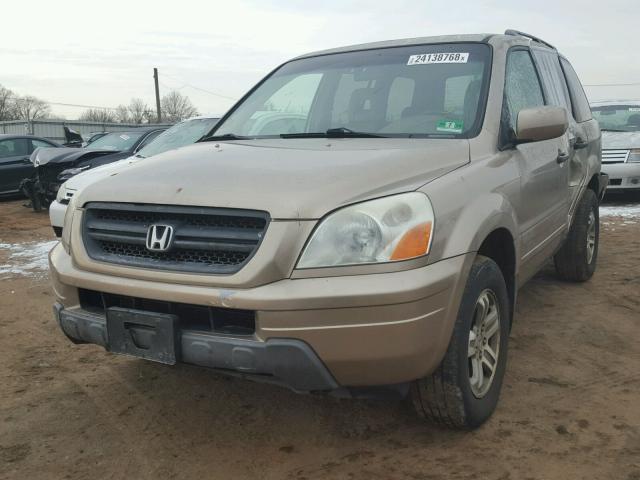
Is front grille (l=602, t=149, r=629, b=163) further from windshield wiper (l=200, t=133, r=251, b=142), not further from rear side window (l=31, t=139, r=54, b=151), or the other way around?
rear side window (l=31, t=139, r=54, b=151)

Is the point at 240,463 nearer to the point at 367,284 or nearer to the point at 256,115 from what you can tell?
the point at 367,284

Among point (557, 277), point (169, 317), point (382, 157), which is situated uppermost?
point (382, 157)

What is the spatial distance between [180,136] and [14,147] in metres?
7.27

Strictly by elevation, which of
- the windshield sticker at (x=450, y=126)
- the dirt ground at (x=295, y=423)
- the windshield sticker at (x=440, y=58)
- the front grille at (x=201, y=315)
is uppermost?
the windshield sticker at (x=440, y=58)

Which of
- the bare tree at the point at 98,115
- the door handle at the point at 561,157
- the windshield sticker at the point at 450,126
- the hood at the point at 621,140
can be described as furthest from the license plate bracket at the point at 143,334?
the bare tree at the point at 98,115

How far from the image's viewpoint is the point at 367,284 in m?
2.21

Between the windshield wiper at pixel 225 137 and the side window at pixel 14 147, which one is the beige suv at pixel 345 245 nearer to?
the windshield wiper at pixel 225 137

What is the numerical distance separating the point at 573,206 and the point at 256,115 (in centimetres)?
242

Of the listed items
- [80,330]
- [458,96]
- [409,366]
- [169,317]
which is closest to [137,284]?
[169,317]

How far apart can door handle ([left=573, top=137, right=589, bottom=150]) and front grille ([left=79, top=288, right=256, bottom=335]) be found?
3003mm

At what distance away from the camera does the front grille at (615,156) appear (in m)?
9.89

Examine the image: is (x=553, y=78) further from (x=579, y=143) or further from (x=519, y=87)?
(x=519, y=87)

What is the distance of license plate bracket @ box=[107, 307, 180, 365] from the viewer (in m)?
2.38

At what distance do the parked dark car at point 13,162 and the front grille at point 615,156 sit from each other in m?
10.5
